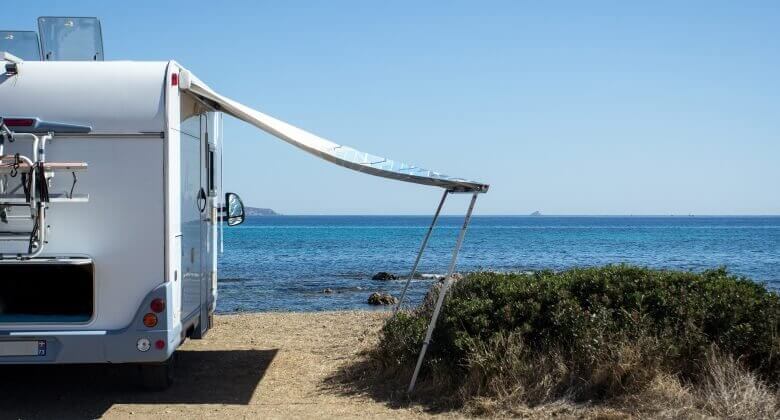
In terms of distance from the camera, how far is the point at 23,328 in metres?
6.81

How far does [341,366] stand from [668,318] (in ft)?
12.6

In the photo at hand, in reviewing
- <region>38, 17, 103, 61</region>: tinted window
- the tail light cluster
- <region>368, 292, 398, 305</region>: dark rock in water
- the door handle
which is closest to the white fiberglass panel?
the tail light cluster

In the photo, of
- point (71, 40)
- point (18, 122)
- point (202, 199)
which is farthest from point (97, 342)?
point (71, 40)

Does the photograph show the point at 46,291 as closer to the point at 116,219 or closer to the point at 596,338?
the point at 116,219

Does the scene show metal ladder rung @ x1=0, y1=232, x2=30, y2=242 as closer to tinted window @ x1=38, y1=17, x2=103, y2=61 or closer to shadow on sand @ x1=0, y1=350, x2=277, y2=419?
shadow on sand @ x1=0, y1=350, x2=277, y2=419

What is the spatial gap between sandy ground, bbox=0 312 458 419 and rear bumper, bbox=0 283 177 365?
775mm

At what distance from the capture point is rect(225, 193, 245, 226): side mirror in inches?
375

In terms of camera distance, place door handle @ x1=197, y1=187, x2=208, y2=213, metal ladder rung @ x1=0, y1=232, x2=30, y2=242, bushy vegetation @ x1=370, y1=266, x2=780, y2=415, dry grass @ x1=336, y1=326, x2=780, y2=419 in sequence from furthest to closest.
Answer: door handle @ x1=197, y1=187, x2=208, y2=213, bushy vegetation @ x1=370, y1=266, x2=780, y2=415, dry grass @ x1=336, y1=326, x2=780, y2=419, metal ladder rung @ x1=0, y1=232, x2=30, y2=242

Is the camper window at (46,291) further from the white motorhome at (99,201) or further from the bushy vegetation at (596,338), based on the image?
the bushy vegetation at (596,338)

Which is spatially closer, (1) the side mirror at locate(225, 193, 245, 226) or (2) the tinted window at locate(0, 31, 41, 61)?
(2) the tinted window at locate(0, 31, 41, 61)

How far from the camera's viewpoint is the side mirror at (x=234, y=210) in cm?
953

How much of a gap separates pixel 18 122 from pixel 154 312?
2.03 m

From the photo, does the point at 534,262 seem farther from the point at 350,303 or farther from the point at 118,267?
the point at 118,267

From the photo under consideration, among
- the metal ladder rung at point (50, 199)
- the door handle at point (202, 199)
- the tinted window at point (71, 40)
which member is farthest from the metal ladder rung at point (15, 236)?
the tinted window at point (71, 40)
